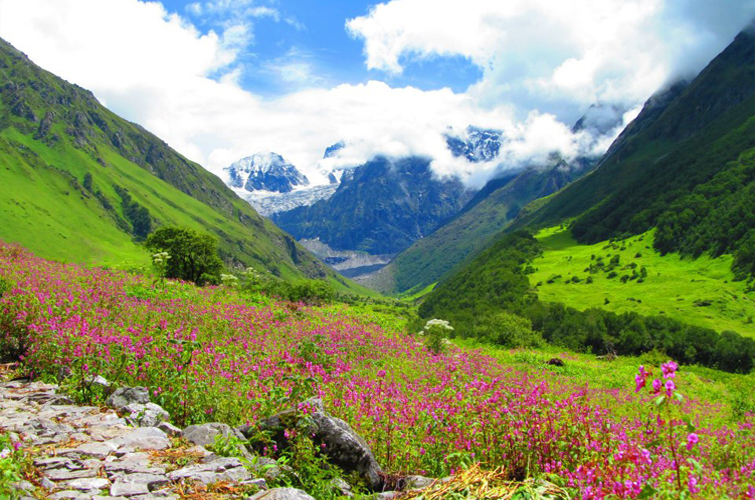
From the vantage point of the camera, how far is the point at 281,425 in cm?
759

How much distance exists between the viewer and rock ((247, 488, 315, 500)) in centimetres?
528

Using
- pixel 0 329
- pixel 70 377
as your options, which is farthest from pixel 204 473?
pixel 0 329

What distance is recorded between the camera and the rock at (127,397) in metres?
9.10

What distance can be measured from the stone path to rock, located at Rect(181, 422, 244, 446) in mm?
226

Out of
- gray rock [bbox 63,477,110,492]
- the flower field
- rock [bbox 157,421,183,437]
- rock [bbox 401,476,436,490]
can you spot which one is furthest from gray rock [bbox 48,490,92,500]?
rock [bbox 401,476,436,490]

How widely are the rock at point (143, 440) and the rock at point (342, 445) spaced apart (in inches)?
70.2

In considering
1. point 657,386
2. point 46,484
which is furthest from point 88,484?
point 657,386

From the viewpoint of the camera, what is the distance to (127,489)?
18.1ft

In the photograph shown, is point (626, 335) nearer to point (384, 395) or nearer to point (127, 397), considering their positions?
point (384, 395)

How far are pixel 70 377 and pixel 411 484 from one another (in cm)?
836

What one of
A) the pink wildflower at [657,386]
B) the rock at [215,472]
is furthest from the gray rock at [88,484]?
the pink wildflower at [657,386]

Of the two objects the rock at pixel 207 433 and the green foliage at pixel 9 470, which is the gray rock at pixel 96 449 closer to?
the green foliage at pixel 9 470

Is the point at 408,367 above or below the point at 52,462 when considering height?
below

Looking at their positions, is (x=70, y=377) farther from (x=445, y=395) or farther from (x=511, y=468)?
(x=511, y=468)
